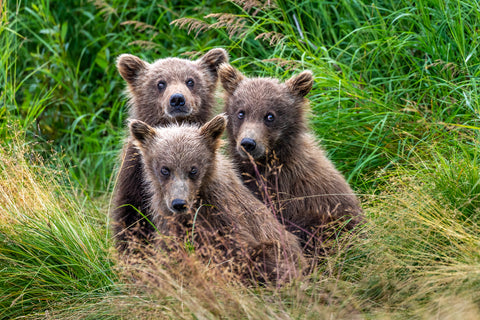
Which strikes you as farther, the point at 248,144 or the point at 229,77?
the point at 229,77

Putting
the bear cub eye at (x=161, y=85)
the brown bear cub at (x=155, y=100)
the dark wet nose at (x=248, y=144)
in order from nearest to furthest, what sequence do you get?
1. the dark wet nose at (x=248, y=144)
2. the brown bear cub at (x=155, y=100)
3. the bear cub eye at (x=161, y=85)

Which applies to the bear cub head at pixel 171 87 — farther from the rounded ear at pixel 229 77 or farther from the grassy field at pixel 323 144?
the grassy field at pixel 323 144

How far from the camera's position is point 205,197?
435 cm

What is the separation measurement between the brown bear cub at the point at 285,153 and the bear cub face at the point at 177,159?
1.79 feet

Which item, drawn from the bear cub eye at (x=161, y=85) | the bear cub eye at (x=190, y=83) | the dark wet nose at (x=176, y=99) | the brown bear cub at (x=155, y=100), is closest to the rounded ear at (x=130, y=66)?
the brown bear cub at (x=155, y=100)

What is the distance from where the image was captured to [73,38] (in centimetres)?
774

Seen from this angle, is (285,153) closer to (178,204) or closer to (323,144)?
(323,144)

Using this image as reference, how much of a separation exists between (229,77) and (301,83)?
0.62 meters

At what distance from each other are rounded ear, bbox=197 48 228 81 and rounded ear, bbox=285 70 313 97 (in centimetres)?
83

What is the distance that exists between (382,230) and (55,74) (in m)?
4.85

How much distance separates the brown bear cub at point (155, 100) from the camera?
5.05 metres

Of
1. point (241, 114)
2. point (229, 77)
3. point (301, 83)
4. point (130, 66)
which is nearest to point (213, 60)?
point (229, 77)

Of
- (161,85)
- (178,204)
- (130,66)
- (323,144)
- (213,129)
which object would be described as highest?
(130,66)

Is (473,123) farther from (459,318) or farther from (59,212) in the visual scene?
(59,212)
